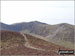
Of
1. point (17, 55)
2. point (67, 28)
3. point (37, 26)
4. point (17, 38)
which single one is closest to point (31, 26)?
point (37, 26)

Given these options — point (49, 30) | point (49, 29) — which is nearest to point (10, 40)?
point (49, 30)

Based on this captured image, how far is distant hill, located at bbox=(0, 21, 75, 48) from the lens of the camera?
12369 cm

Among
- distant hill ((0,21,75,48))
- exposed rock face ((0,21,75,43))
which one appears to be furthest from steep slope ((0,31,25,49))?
exposed rock face ((0,21,75,43))

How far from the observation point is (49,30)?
15500 centimetres

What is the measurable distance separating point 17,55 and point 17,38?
2290 centimetres

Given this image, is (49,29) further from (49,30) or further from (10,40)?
(10,40)

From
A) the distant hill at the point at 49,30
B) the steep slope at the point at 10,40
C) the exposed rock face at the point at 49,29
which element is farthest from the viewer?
the exposed rock face at the point at 49,29

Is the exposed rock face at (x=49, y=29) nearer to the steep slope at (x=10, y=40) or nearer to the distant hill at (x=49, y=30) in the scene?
the distant hill at (x=49, y=30)

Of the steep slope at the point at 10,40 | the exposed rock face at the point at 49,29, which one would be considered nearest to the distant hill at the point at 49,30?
the exposed rock face at the point at 49,29

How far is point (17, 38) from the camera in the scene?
65688 mm

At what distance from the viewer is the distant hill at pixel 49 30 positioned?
12369cm

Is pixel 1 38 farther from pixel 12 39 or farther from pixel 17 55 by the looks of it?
pixel 17 55

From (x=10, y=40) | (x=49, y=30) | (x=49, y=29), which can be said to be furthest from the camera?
(x=49, y=29)

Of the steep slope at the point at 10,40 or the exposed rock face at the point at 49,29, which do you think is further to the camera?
the exposed rock face at the point at 49,29
